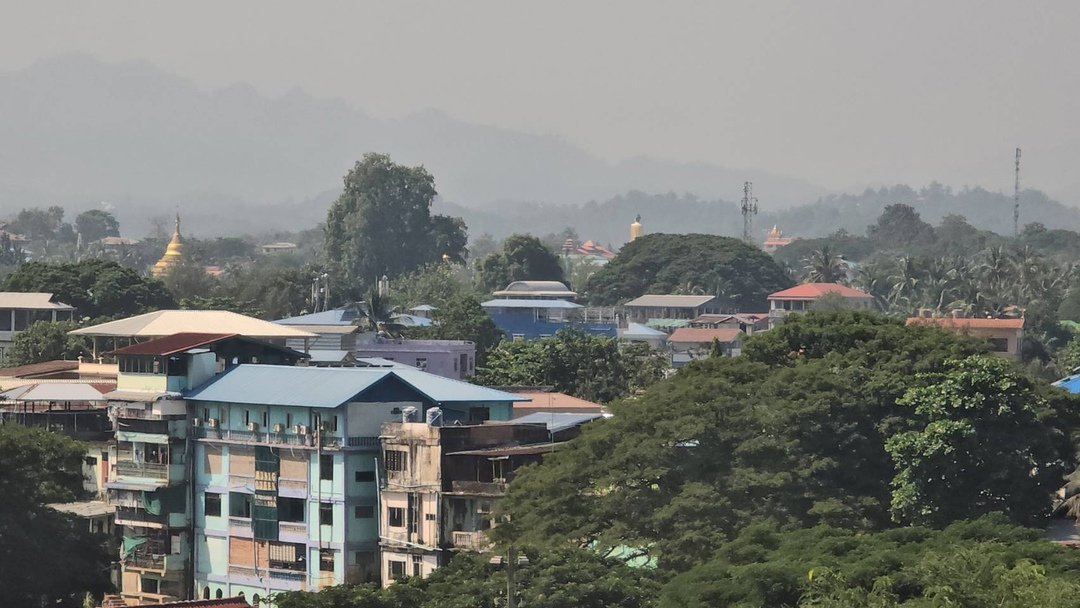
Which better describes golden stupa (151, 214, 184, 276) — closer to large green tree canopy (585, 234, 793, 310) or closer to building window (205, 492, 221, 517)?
large green tree canopy (585, 234, 793, 310)

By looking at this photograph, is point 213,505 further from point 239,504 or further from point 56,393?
point 56,393

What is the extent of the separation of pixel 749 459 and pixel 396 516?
29.8 feet

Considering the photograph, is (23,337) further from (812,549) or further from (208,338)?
(812,549)

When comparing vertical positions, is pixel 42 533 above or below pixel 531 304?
below

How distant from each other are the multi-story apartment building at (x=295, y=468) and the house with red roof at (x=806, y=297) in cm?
6814

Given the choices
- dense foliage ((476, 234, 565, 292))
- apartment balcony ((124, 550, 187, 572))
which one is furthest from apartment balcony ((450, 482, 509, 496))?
dense foliage ((476, 234, 565, 292))

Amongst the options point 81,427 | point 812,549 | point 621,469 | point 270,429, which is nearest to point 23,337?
point 81,427

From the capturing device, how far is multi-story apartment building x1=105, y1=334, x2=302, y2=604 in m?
52.9

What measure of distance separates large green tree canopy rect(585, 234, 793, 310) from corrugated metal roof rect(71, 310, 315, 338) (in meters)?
65.7

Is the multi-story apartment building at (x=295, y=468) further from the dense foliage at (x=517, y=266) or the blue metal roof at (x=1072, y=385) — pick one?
the dense foliage at (x=517, y=266)

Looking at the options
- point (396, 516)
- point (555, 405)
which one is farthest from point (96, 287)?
point (396, 516)

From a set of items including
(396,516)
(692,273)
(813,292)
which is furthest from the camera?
(692,273)

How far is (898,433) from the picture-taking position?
44250 mm

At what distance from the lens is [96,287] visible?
9038 cm
